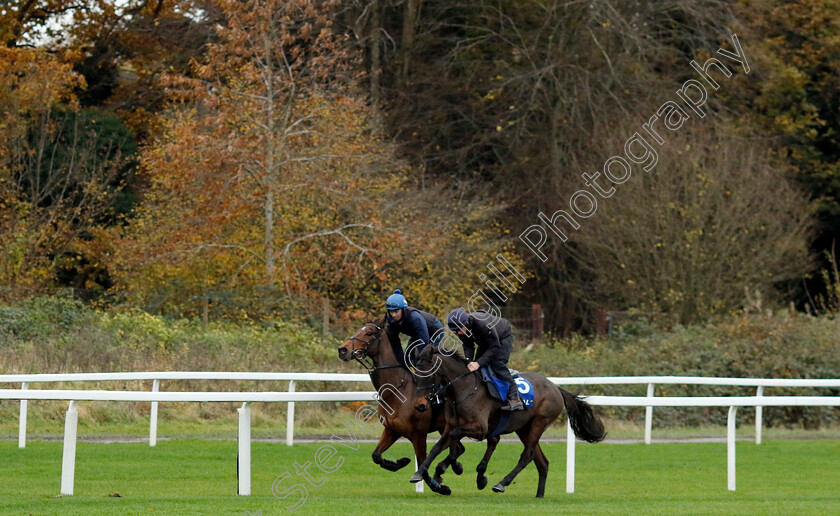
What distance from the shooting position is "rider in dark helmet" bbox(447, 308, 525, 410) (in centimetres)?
972

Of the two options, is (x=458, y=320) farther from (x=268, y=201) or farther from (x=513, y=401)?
(x=268, y=201)


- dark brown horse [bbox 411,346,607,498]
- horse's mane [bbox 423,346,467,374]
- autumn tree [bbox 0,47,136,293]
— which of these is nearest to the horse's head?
dark brown horse [bbox 411,346,607,498]

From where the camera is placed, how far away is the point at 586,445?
590 inches

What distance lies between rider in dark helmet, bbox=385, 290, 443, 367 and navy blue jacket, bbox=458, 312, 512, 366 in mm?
351

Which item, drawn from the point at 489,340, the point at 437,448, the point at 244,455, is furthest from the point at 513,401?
the point at 244,455

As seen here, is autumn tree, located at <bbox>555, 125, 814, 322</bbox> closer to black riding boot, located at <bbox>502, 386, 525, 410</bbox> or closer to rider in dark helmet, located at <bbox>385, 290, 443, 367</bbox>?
black riding boot, located at <bbox>502, 386, 525, 410</bbox>

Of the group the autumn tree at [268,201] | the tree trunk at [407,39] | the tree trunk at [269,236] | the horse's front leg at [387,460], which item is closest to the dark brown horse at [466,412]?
the horse's front leg at [387,460]

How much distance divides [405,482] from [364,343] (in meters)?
2.10

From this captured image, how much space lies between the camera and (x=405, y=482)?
11000 millimetres

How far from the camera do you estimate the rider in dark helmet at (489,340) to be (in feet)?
31.9

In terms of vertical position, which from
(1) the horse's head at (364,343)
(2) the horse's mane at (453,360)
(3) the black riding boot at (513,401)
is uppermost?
(1) the horse's head at (364,343)

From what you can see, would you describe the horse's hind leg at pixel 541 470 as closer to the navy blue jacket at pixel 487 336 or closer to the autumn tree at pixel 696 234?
the navy blue jacket at pixel 487 336

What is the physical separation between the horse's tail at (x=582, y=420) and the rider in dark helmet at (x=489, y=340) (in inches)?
26.7

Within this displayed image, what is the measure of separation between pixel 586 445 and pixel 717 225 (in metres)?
10.8
